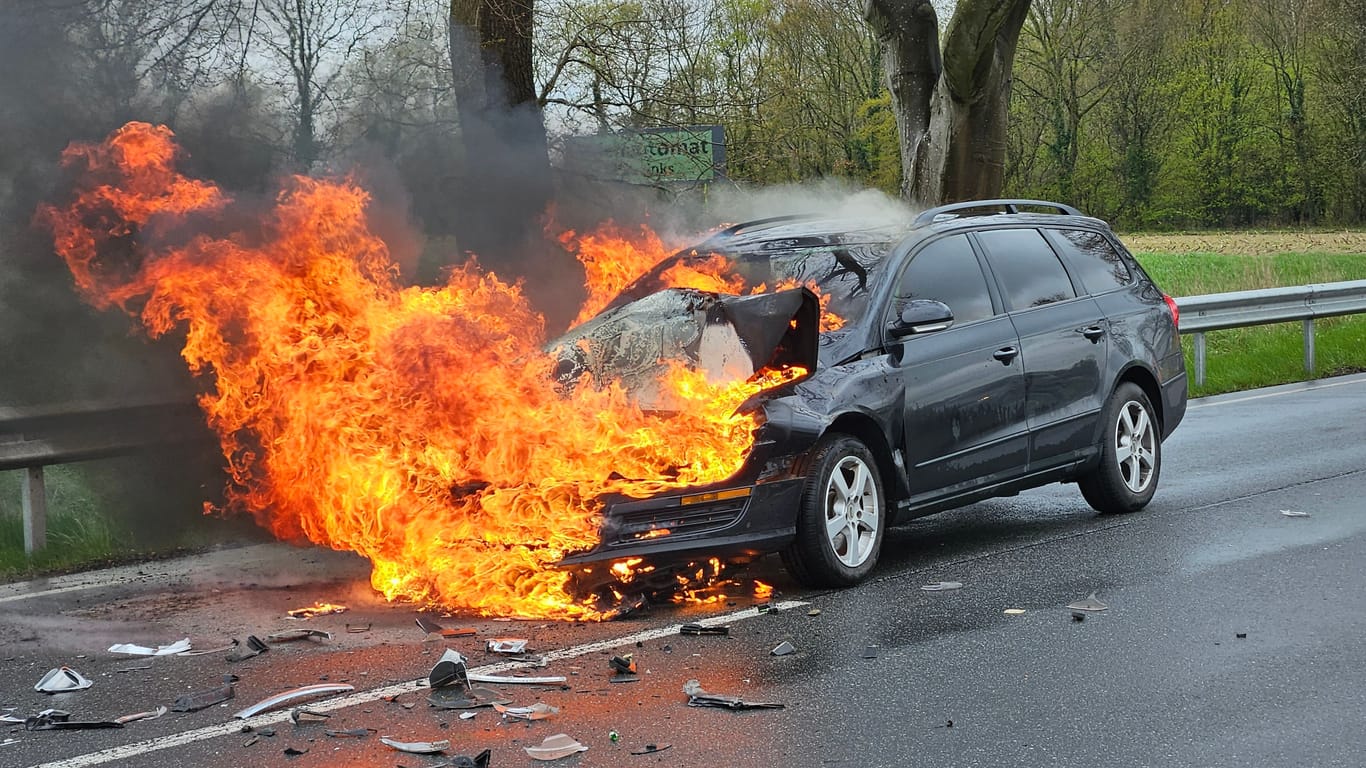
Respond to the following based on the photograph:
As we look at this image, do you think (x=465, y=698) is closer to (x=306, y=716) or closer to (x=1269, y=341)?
(x=306, y=716)

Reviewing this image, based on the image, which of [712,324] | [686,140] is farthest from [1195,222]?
[712,324]

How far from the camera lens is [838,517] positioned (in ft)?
22.3

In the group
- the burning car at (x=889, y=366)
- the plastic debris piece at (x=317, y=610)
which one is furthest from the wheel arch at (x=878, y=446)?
the plastic debris piece at (x=317, y=610)

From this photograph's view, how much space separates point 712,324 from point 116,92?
4.10 m

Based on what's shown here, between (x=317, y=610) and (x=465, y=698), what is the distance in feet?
Answer: 6.13

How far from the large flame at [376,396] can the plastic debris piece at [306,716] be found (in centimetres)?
144

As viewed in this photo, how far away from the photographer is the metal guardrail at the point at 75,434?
8266mm

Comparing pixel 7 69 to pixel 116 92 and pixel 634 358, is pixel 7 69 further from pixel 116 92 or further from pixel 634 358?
pixel 634 358

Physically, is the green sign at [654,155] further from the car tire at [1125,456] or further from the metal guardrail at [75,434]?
the car tire at [1125,456]

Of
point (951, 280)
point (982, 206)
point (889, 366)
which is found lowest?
point (889, 366)

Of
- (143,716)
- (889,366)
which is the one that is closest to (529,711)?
(143,716)

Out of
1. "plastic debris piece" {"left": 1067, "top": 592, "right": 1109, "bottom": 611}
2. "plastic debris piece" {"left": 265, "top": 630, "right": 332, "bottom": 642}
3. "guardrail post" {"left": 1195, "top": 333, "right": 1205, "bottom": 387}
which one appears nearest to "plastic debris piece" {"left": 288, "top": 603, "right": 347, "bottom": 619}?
"plastic debris piece" {"left": 265, "top": 630, "right": 332, "bottom": 642}

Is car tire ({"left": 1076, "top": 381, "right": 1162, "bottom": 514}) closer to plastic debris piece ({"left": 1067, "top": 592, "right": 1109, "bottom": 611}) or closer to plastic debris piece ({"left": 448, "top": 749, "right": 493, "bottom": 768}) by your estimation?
plastic debris piece ({"left": 1067, "top": 592, "right": 1109, "bottom": 611})

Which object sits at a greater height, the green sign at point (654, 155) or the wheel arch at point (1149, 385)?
the green sign at point (654, 155)
